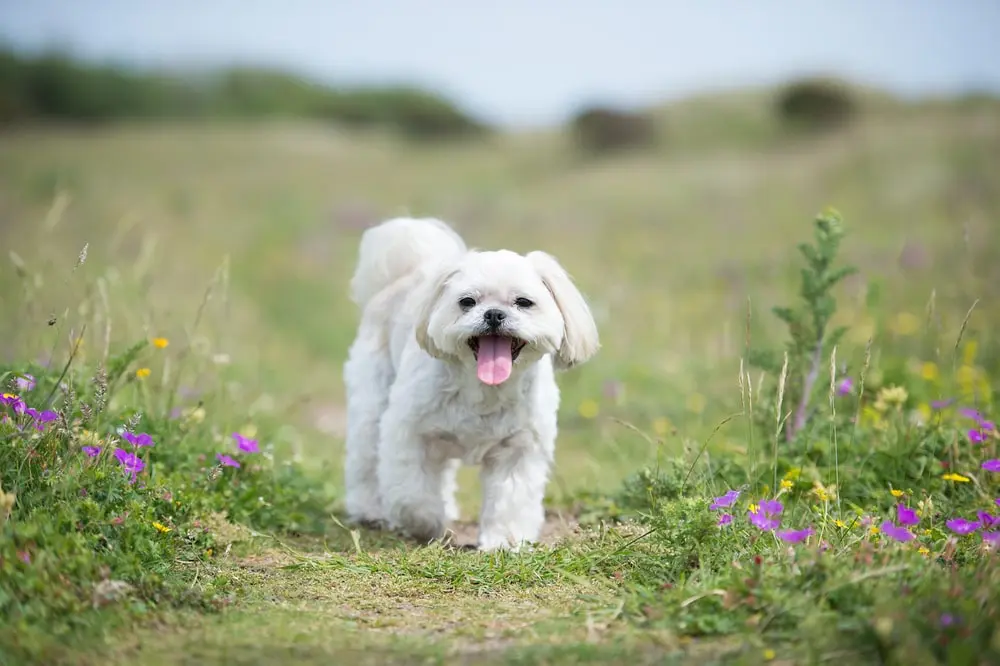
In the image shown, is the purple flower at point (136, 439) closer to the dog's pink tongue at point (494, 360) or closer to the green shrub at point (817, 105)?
the dog's pink tongue at point (494, 360)

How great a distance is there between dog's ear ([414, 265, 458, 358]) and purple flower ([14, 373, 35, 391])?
1.74 metres

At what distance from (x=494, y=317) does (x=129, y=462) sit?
5.44 ft

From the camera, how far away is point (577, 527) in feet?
15.7

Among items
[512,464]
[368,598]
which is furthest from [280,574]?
[512,464]

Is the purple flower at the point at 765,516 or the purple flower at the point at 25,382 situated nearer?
the purple flower at the point at 765,516

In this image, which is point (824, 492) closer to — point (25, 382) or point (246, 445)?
point (246, 445)

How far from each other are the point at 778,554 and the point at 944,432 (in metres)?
2.10

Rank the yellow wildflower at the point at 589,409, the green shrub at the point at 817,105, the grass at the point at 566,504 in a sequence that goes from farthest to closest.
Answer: the green shrub at the point at 817,105 → the yellow wildflower at the point at 589,409 → the grass at the point at 566,504

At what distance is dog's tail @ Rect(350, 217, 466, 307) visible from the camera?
580 cm

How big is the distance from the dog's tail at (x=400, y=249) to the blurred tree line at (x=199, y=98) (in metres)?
22.3

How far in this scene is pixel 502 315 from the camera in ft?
14.7

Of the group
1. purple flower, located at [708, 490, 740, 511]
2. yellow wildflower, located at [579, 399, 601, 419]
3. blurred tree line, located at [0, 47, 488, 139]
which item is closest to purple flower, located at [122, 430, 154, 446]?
purple flower, located at [708, 490, 740, 511]

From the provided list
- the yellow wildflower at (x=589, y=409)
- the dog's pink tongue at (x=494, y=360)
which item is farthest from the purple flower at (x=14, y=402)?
the yellow wildflower at (x=589, y=409)

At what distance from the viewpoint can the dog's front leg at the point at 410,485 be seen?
Answer: 497cm
